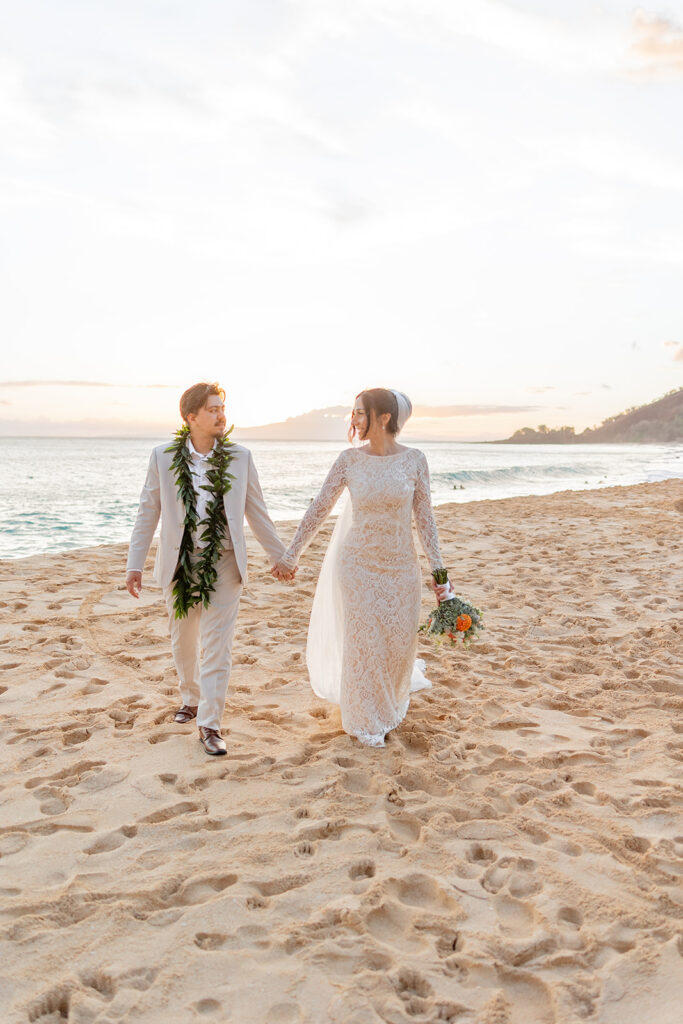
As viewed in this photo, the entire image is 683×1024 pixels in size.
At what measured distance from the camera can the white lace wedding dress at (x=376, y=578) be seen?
4.08m

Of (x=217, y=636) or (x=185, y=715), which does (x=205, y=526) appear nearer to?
(x=217, y=636)

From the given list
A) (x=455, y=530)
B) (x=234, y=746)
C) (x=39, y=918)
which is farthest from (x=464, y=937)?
→ (x=455, y=530)

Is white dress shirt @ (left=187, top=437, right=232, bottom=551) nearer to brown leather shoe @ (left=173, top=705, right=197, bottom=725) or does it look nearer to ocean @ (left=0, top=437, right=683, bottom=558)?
brown leather shoe @ (left=173, top=705, right=197, bottom=725)

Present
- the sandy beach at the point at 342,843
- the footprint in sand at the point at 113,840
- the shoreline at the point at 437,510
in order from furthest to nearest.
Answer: the shoreline at the point at 437,510, the footprint in sand at the point at 113,840, the sandy beach at the point at 342,843

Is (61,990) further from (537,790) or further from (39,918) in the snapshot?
(537,790)

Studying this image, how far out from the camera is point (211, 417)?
3.96 metres

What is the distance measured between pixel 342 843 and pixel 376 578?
145 centimetres

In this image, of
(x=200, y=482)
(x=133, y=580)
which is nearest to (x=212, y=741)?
(x=133, y=580)

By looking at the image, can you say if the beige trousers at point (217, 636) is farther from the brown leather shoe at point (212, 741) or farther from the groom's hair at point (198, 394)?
the groom's hair at point (198, 394)

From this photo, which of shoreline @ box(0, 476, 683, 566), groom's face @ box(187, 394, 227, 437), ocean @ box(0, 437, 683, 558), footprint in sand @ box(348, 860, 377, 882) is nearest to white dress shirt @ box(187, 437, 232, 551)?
groom's face @ box(187, 394, 227, 437)

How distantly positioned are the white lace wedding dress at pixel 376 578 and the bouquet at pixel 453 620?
10 centimetres

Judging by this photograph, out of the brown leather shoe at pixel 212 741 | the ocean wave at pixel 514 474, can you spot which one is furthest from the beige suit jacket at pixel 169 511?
the ocean wave at pixel 514 474

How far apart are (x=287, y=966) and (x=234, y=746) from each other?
1763mm

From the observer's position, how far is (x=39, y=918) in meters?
2.66
